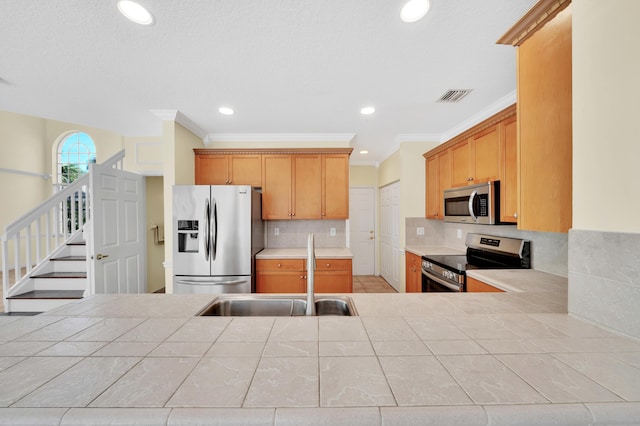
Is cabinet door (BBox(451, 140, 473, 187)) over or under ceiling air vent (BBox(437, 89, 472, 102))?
under

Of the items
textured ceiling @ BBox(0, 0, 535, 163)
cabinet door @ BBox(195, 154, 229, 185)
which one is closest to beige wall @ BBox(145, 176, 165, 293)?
cabinet door @ BBox(195, 154, 229, 185)

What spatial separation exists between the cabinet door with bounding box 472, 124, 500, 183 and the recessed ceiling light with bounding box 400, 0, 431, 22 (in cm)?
144

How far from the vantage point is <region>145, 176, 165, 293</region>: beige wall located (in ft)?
13.2

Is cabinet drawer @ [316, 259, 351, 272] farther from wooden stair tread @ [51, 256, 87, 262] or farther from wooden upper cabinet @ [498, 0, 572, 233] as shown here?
wooden stair tread @ [51, 256, 87, 262]

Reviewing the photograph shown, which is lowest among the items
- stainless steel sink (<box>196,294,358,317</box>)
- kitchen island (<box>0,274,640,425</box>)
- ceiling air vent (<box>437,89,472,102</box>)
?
stainless steel sink (<box>196,294,358,317</box>)

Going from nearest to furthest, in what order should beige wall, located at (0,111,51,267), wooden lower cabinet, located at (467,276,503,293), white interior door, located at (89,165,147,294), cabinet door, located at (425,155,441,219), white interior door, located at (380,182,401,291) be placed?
wooden lower cabinet, located at (467,276,503,293)
white interior door, located at (89,165,147,294)
cabinet door, located at (425,155,441,219)
white interior door, located at (380,182,401,291)
beige wall, located at (0,111,51,267)

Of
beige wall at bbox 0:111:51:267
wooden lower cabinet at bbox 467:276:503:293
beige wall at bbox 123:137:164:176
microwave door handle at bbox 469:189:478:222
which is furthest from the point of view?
beige wall at bbox 0:111:51:267

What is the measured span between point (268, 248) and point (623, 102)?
137 inches

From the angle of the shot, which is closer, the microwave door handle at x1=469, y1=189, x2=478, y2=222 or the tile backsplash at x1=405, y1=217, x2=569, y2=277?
the tile backsplash at x1=405, y1=217, x2=569, y2=277

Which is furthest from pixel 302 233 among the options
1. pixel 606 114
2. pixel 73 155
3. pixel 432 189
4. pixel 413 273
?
pixel 73 155

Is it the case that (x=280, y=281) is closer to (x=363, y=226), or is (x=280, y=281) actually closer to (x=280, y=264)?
(x=280, y=264)

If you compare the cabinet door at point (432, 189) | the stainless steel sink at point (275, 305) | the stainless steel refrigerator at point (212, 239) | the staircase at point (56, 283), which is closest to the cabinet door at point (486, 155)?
the cabinet door at point (432, 189)

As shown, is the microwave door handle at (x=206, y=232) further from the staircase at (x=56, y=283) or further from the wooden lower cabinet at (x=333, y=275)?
the staircase at (x=56, y=283)

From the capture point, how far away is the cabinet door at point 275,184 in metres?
3.53
